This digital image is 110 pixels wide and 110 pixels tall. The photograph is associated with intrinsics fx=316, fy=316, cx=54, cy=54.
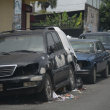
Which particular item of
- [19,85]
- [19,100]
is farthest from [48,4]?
[19,85]

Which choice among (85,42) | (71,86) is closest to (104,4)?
(85,42)

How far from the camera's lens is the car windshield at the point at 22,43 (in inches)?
307

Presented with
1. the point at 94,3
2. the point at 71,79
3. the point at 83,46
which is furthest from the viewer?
the point at 94,3

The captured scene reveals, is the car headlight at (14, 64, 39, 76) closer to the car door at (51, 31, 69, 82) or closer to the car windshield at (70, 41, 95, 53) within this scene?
the car door at (51, 31, 69, 82)

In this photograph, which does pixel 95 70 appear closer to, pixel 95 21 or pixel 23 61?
pixel 23 61

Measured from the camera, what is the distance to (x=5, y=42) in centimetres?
810

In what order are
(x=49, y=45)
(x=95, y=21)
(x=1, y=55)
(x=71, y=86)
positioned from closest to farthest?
(x=1, y=55), (x=49, y=45), (x=71, y=86), (x=95, y=21)

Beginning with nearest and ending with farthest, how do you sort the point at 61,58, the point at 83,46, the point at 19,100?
the point at 19,100 → the point at 61,58 → the point at 83,46

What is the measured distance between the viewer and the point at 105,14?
47.5 m

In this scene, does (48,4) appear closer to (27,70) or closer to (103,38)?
(103,38)

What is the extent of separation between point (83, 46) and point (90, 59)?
4.04 feet

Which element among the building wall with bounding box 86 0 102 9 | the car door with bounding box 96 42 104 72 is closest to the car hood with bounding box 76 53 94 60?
the car door with bounding box 96 42 104 72

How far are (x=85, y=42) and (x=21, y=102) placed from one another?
5.63 m

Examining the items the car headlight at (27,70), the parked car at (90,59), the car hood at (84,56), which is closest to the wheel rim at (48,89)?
the car headlight at (27,70)
